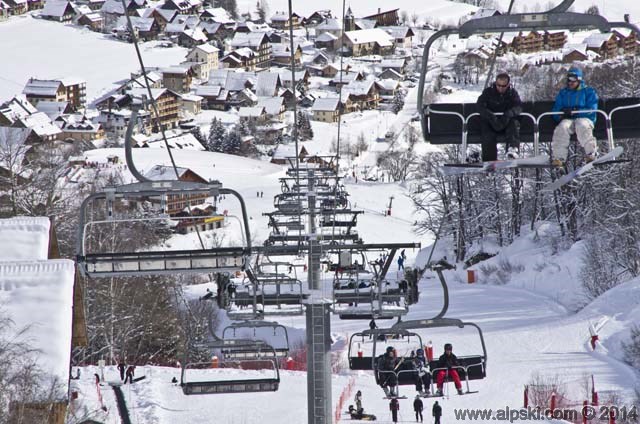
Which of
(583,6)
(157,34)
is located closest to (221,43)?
(157,34)

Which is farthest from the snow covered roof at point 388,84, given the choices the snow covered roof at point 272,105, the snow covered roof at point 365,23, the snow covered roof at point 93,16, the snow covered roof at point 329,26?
the snow covered roof at point 93,16

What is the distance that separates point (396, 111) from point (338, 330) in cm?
6022

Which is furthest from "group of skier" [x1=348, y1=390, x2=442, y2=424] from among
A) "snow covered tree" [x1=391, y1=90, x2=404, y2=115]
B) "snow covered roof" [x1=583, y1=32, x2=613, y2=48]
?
"snow covered roof" [x1=583, y1=32, x2=613, y2=48]

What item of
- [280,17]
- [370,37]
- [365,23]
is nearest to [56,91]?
[370,37]

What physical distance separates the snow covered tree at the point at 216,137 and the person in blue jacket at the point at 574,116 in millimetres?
63561

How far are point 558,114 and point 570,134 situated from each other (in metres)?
0.18

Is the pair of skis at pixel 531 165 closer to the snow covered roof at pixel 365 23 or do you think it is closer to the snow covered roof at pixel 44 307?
the snow covered roof at pixel 44 307

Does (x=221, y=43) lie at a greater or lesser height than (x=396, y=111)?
greater

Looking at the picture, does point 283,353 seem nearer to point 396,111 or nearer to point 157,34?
point 396,111

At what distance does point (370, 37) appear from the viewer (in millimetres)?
111250

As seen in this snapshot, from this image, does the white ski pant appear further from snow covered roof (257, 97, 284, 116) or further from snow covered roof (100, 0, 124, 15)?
snow covered roof (100, 0, 124, 15)

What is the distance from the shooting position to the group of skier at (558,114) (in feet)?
25.5

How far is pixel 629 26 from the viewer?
18.6ft

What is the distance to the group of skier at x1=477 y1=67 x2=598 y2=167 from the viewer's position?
7.76 metres
